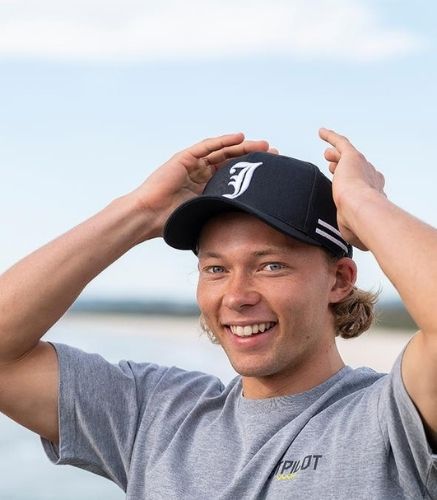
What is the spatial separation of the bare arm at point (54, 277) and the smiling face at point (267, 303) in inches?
13.9

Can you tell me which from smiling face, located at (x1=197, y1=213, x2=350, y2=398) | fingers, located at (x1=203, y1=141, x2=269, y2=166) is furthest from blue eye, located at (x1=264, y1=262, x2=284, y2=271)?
fingers, located at (x1=203, y1=141, x2=269, y2=166)

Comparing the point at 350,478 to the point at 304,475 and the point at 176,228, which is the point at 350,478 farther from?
the point at 176,228

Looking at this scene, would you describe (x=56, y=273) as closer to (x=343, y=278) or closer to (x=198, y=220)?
(x=198, y=220)

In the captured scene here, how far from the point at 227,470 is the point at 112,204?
0.98 meters

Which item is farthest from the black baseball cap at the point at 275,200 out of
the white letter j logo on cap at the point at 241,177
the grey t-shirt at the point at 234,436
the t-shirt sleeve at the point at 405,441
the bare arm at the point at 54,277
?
the t-shirt sleeve at the point at 405,441

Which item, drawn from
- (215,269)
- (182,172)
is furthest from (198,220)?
(182,172)

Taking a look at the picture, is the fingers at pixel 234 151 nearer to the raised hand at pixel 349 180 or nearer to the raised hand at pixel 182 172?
the raised hand at pixel 182 172

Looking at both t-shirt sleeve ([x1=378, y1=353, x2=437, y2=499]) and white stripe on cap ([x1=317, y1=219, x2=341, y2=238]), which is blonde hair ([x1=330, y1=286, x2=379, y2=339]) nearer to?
white stripe on cap ([x1=317, y1=219, x2=341, y2=238])

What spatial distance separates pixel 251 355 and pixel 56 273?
711 mm

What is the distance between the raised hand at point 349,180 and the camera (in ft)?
9.59

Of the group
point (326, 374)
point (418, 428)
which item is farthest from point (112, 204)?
point (418, 428)

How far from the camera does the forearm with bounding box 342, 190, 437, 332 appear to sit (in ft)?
8.56

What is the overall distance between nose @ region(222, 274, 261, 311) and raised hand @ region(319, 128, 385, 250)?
0.99 ft

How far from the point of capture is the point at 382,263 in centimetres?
275
